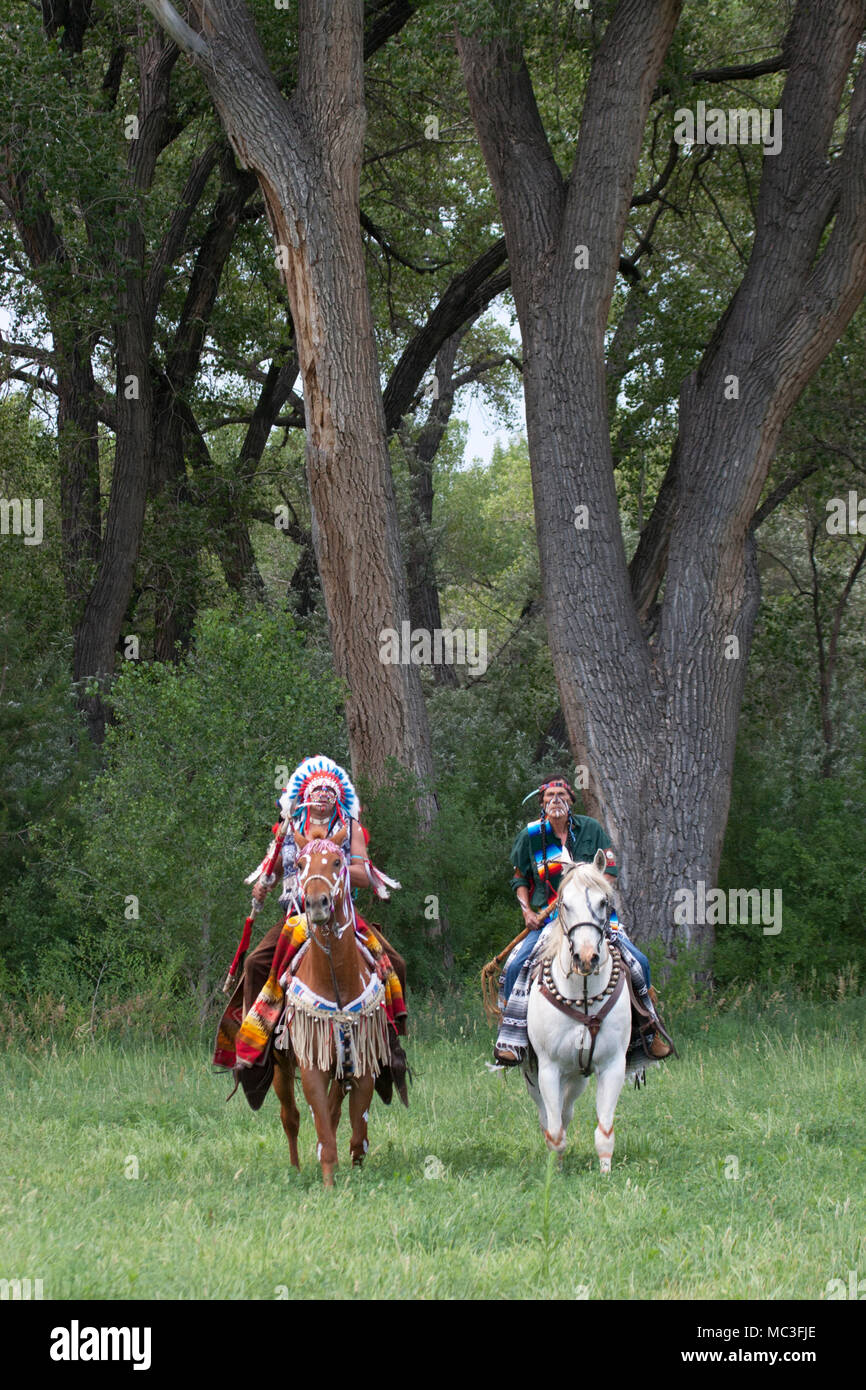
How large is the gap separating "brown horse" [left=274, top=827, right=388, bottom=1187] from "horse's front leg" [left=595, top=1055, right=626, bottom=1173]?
1.31 meters

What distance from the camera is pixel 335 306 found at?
15266mm

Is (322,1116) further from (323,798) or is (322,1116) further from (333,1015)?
(323,798)

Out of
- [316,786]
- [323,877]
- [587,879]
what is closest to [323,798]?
[316,786]

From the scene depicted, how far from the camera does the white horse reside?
26.0 ft

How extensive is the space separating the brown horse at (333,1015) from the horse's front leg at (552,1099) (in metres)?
1.09

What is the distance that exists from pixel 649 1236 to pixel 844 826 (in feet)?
41.3

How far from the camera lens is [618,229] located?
1539cm

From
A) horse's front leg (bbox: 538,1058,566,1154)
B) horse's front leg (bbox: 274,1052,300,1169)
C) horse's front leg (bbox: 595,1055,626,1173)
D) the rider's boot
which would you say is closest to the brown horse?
horse's front leg (bbox: 274,1052,300,1169)

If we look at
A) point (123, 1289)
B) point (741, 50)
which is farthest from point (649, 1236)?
point (741, 50)

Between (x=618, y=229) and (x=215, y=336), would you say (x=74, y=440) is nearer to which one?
(x=215, y=336)

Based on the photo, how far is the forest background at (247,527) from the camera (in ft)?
45.2

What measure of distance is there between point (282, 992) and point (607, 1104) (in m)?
2.02

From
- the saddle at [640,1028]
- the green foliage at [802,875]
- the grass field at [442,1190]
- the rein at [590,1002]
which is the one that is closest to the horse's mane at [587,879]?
the rein at [590,1002]

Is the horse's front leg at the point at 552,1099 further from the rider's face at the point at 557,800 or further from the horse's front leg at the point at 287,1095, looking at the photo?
the rider's face at the point at 557,800
